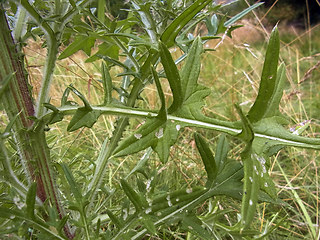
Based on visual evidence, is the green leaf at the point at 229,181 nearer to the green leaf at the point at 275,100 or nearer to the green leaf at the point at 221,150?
the green leaf at the point at 221,150

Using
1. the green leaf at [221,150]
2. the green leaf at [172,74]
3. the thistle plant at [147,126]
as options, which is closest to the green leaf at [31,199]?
the thistle plant at [147,126]

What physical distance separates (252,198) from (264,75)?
167 millimetres

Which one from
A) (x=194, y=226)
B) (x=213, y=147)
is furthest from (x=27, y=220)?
(x=213, y=147)

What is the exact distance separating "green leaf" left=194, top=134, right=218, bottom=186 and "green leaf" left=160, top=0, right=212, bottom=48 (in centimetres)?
18

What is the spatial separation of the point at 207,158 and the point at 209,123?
9 cm

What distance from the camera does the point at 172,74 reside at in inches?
19.9

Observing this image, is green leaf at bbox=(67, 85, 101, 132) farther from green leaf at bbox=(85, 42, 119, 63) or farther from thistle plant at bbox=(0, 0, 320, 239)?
green leaf at bbox=(85, 42, 119, 63)

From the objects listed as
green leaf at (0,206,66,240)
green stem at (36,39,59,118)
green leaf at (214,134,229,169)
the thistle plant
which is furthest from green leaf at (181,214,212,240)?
green stem at (36,39,59,118)

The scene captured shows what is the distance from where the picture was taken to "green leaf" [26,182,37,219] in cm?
51

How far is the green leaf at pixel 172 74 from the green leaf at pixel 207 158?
6cm

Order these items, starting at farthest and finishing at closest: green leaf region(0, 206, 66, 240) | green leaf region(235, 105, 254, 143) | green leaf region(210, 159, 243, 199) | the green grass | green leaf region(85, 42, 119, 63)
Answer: the green grass
green leaf region(85, 42, 119, 63)
green leaf region(210, 159, 243, 199)
green leaf region(0, 206, 66, 240)
green leaf region(235, 105, 254, 143)

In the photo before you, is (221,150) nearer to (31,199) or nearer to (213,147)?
(31,199)

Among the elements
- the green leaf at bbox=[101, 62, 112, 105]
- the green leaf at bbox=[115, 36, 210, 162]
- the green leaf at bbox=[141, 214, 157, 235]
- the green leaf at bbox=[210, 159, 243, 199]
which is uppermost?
the green leaf at bbox=[101, 62, 112, 105]

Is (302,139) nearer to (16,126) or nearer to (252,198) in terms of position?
(252,198)
